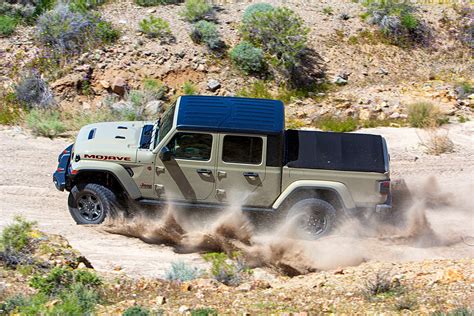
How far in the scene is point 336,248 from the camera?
9.52 metres

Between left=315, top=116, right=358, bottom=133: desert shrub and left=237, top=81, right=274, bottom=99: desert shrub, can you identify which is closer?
left=315, top=116, right=358, bottom=133: desert shrub

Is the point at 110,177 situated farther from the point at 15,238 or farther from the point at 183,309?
the point at 183,309

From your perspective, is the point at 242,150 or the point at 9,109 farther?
the point at 9,109

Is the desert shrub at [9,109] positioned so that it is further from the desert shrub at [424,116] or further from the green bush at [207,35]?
the desert shrub at [424,116]

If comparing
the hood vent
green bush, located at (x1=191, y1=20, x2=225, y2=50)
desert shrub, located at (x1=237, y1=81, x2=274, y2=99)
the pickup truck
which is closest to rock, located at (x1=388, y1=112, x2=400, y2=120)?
desert shrub, located at (x1=237, y1=81, x2=274, y2=99)

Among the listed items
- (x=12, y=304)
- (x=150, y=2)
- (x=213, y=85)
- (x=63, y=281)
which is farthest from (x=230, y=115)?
(x=150, y=2)

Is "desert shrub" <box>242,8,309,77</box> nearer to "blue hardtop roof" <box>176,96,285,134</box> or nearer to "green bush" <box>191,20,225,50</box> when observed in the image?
"green bush" <box>191,20,225,50</box>

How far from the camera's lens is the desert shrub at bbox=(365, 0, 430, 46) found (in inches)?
760

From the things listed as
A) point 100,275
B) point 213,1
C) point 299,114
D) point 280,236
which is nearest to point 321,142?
point 280,236

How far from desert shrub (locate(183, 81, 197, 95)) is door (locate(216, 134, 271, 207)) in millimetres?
6897

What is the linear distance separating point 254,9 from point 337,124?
219 inches

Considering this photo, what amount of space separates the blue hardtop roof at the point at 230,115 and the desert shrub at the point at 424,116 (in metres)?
5.90

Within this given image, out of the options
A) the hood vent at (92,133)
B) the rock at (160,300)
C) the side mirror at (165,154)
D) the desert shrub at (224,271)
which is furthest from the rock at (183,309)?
the hood vent at (92,133)

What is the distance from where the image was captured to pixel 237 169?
945 centimetres
